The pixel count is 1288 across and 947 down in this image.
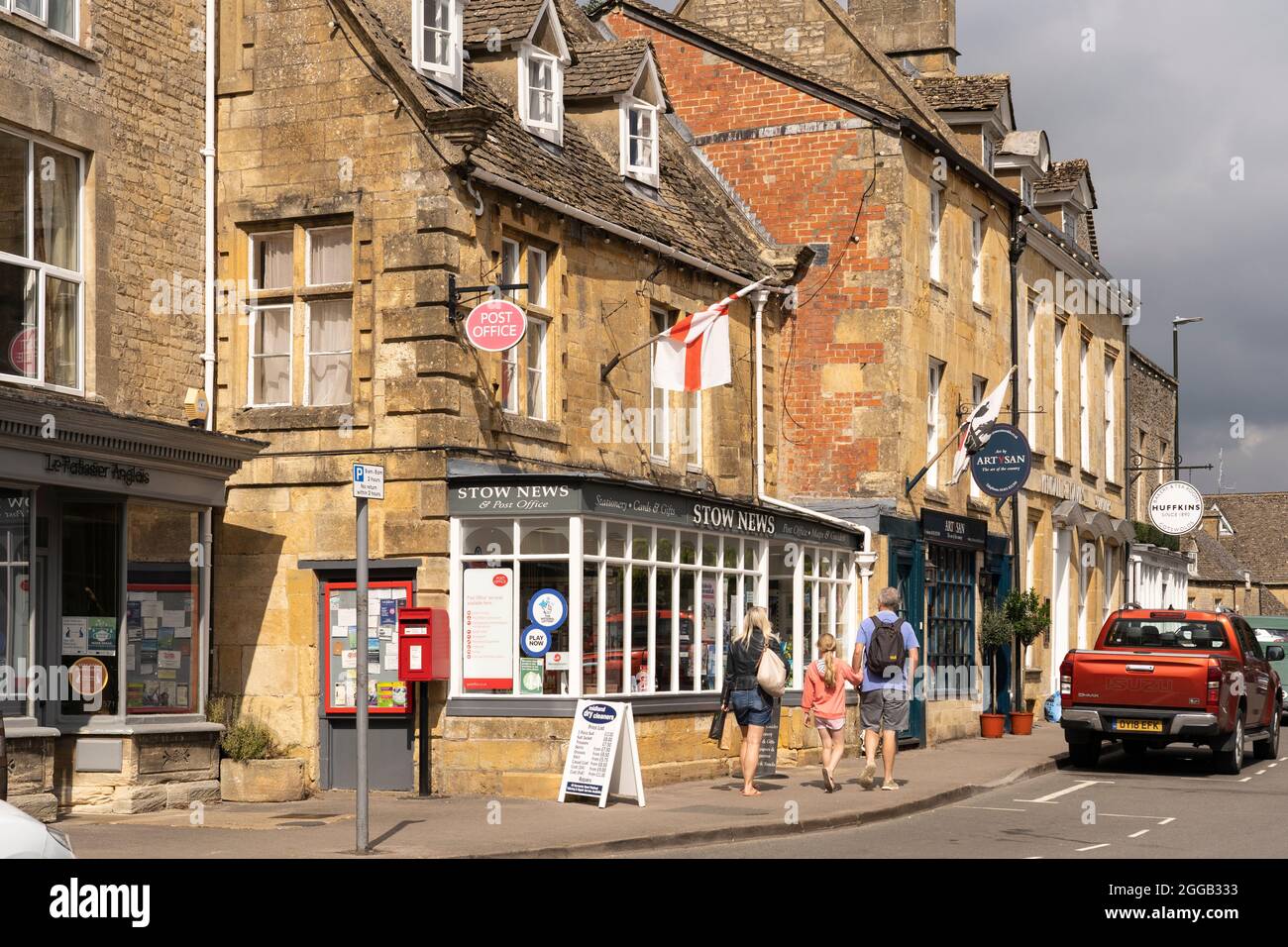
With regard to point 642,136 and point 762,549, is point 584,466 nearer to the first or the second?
point 762,549

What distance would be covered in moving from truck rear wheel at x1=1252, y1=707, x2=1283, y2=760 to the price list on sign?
1085 cm

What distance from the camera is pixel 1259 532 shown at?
233ft

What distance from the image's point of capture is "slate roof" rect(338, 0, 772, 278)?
18.5 meters

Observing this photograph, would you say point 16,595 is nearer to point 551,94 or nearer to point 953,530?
point 551,94

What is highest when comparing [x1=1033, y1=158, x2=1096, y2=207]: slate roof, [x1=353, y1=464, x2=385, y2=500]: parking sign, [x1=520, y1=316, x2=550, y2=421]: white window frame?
[x1=1033, y1=158, x2=1096, y2=207]: slate roof

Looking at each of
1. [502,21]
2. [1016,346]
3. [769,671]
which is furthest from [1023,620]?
[502,21]

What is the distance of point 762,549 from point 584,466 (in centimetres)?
276

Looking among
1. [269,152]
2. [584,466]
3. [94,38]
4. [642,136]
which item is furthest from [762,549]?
[94,38]

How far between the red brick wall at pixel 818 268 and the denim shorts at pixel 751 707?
8.53 metres

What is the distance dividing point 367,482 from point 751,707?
6.08 meters

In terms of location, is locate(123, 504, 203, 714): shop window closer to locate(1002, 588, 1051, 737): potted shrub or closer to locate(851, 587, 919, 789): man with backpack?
locate(851, 587, 919, 789): man with backpack

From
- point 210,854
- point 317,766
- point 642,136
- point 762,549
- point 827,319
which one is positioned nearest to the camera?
point 210,854

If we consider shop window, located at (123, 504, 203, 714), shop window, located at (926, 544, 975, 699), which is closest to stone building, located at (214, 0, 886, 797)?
shop window, located at (123, 504, 203, 714)

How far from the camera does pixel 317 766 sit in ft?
58.4
